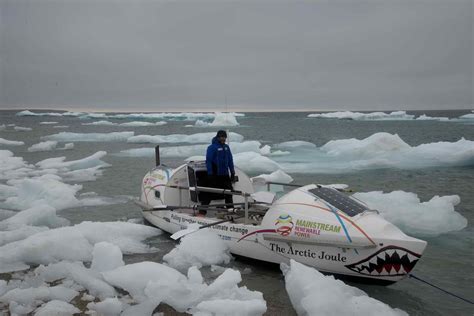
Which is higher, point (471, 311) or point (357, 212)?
point (357, 212)

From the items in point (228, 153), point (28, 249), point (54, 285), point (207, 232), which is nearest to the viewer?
point (54, 285)

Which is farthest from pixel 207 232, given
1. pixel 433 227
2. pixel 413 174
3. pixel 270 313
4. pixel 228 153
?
pixel 413 174

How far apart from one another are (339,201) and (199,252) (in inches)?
103

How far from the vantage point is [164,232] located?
31.6 feet

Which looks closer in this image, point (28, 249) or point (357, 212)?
point (357, 212)

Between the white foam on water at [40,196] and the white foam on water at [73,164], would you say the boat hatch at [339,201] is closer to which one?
the white foam on water at [40,196]

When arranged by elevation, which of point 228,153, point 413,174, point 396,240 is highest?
point 228,153

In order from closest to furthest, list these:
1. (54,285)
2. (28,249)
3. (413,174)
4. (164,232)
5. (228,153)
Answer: (54,285) → (28,249) → (228,153) → (164,232) → (413,174)

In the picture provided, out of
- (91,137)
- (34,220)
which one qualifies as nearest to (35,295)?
(34,220)

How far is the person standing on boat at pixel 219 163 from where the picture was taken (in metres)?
8.52

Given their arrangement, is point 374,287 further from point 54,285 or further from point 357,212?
point 54,285

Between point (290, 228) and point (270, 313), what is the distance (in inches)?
56.8

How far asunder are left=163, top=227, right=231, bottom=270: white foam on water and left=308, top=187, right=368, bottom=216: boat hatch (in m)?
1.99

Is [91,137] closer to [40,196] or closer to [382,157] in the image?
[382,157]
